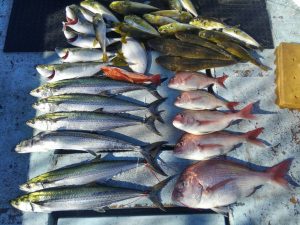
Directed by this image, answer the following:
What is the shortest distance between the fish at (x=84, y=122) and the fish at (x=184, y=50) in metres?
0.81

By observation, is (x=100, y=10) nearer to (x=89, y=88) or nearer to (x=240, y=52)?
(x=89, y=88)

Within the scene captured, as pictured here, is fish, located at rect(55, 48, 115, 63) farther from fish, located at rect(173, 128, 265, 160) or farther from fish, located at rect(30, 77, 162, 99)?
fish, located at rect(173, 128, 265, 160)

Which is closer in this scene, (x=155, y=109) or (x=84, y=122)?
(x=84, y=122)

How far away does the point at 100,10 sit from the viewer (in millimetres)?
4234

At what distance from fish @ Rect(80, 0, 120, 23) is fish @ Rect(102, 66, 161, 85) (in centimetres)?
75

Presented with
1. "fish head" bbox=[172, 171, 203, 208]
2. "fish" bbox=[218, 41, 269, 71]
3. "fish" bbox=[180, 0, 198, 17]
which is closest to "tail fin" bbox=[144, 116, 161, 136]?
"fish head" bbox=[172, 171, 203, 208]

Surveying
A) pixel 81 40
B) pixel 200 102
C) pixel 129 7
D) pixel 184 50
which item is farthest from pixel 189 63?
pixel 81 40

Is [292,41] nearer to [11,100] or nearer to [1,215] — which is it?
[11,100]

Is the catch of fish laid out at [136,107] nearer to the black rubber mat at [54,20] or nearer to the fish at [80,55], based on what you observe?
the fish at [80,55]

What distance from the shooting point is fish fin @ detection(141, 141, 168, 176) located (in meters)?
3.32

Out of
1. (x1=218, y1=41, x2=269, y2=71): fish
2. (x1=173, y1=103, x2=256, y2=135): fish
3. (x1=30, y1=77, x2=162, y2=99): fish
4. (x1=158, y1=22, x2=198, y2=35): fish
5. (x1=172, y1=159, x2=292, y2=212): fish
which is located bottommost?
(x1=172, y1=159, x2=292, y2=212): fish

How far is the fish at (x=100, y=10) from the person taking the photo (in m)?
4.22

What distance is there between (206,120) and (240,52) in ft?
3.02

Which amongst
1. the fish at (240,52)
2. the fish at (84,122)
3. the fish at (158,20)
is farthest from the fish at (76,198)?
the fish at (158,20)
